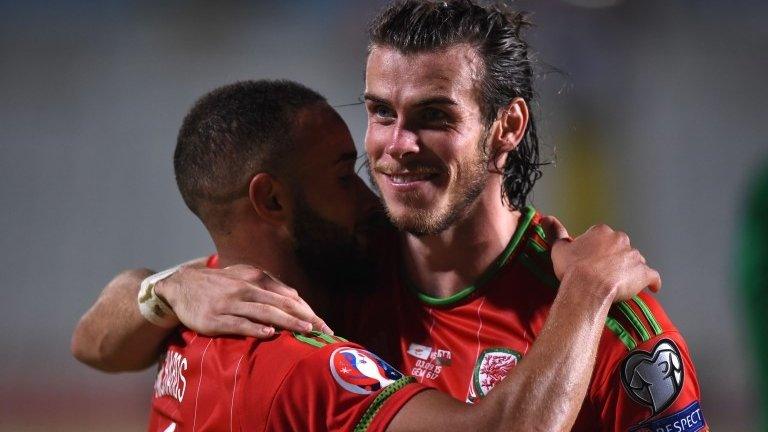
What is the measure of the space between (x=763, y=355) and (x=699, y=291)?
301cm

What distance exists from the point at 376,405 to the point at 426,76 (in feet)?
2.50

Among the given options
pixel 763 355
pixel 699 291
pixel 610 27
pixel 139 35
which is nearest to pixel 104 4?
pixel 139 35

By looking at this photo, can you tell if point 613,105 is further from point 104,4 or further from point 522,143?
point 522,143

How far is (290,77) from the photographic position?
6.23 metres

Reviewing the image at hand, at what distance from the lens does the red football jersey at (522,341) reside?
7.00 ft

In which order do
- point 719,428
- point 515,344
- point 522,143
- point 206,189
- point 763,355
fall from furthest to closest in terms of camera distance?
point 719,428
point 763,355
point 522,143
point 206,189
point 515,344

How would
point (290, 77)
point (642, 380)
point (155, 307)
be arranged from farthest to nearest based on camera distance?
1. point (290, 77)
2. point (155, 307)
3. point (642, 380)

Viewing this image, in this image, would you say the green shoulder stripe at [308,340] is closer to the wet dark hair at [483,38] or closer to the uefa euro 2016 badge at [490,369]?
the uefa euro 2016 badge at [490,369]

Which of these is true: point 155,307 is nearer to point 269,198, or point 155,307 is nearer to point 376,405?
point 269,198

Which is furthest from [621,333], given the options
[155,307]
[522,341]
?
[155,307]

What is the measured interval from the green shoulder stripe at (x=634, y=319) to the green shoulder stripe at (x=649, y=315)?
2cm

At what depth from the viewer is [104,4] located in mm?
6191

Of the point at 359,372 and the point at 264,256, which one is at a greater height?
the point at 264,256

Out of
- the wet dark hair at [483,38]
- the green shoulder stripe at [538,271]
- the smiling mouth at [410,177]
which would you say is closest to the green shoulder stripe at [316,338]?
the smiling mouth at [410,177]
